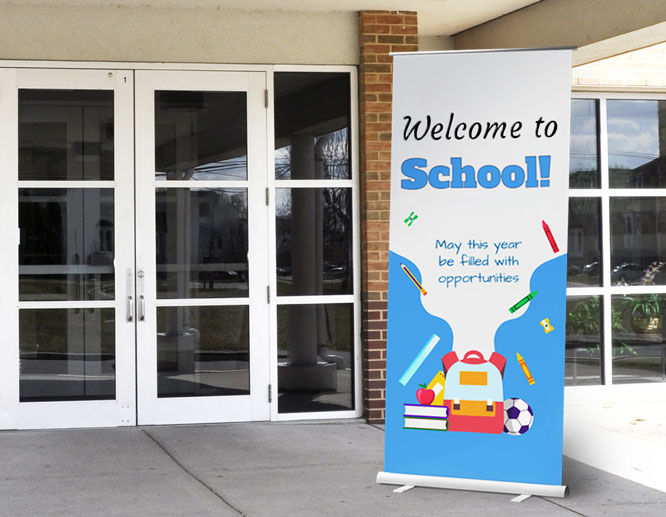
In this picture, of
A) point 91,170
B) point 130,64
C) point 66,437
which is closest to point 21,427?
point 66,437

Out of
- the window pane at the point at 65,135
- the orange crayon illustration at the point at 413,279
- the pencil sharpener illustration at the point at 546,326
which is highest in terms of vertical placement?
the window pane at the point at 65,135

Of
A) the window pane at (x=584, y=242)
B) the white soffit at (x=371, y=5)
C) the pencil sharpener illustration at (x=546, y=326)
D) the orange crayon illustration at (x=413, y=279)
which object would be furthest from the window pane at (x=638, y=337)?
the orange crayon illustration at (x=413, y=279)

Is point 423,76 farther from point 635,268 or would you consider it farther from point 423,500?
point 635,268

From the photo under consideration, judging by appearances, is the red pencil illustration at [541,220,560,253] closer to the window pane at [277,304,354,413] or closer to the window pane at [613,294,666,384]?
the window pane at [277,304,354,413]

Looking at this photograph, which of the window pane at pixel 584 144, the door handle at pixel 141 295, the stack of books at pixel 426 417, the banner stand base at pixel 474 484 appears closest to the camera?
the banner stand base at pixel 474 484

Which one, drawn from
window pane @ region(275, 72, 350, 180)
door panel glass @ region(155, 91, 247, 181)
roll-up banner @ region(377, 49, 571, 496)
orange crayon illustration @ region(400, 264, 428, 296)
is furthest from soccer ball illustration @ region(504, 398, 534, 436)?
door panel glass @ region(155, 91, 247, 181)

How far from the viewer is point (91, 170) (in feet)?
24.1

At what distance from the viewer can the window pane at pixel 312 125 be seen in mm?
7594

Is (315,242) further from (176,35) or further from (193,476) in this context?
(193,476)

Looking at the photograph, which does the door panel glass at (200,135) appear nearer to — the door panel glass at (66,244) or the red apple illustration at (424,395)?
the door panel glass at (66,244)

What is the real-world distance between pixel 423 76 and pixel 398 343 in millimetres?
1547

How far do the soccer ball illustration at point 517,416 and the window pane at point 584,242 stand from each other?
3.77 m

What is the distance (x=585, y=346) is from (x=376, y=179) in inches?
112

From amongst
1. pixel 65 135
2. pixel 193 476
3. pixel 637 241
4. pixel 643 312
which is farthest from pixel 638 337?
pixel 65 135
